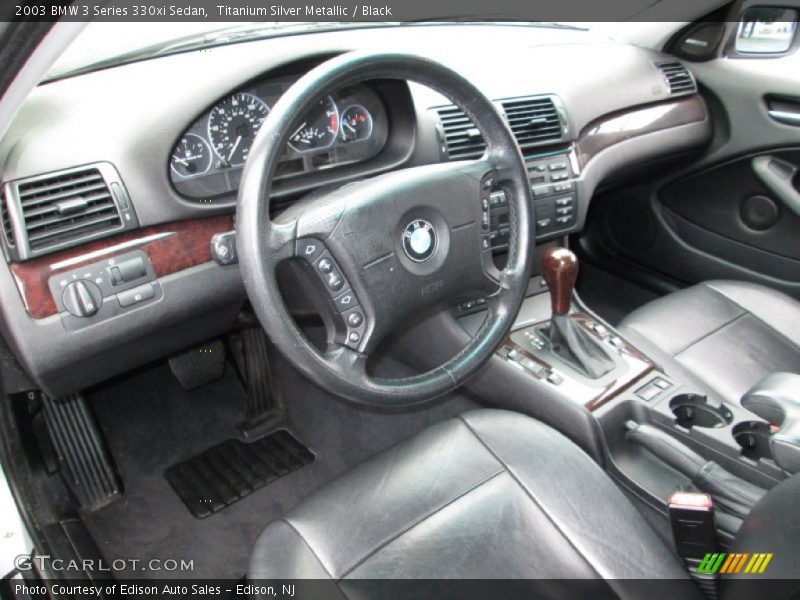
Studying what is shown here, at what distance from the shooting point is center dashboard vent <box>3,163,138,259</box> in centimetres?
121

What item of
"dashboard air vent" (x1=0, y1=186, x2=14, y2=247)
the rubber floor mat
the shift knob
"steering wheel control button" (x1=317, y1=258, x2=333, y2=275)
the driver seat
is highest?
"dashboard air vent" (x1=0, y1=186, x2=14, y2=247)

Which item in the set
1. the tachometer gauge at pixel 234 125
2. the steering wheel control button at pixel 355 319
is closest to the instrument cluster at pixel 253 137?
the tachometer gauge at pixel 234 125

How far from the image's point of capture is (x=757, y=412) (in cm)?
139

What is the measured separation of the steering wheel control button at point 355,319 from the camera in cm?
125

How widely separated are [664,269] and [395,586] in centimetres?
179

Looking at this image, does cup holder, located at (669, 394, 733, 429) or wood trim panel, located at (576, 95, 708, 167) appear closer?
cup holder, located at (669, 394, 733, 429)

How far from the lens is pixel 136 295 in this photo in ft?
4.48

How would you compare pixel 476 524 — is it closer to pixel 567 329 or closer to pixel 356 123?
pixel 567 329

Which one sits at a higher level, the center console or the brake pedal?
the center console

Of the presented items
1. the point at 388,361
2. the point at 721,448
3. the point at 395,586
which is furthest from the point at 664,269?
the point at 395,586

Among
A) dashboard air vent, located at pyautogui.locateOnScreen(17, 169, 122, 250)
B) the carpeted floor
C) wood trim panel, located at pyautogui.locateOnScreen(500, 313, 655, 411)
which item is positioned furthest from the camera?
the carpeted floor

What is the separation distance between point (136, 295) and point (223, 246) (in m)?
0.19

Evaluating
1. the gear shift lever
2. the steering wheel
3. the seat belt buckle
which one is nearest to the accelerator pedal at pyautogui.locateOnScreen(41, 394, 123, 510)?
the steering wheel

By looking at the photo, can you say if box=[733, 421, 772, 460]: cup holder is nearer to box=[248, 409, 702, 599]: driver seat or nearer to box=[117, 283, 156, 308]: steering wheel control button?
box=[248, 409, 702, 599]: driver seat
